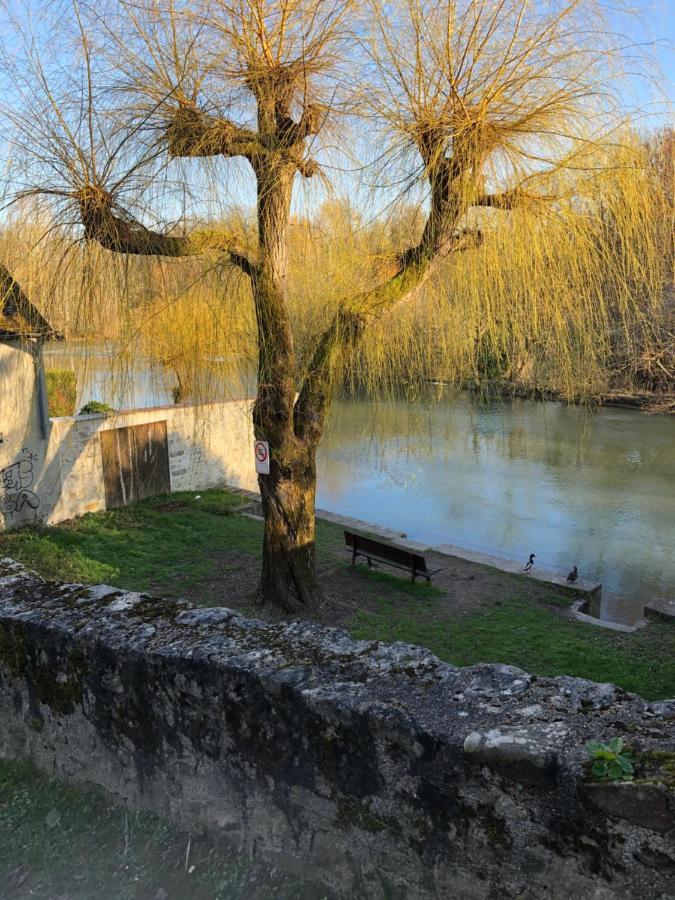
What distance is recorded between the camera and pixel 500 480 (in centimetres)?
1642

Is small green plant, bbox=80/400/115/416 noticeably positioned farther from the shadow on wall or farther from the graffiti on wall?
the graffiti on wall

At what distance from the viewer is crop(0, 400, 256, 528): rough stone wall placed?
36.5ft

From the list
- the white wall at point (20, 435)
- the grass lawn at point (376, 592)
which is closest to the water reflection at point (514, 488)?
the grass lawn at point (376, 592)

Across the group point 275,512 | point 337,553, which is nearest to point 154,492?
point 337,553

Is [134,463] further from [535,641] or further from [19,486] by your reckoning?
[535,641]

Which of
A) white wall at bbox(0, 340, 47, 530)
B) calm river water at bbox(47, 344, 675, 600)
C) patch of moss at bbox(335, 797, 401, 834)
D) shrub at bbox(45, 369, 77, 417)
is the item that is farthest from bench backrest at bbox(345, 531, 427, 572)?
shrub at bbox(45, 369, 77, 417)

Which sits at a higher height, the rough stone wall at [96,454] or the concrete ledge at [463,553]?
the rough stone wall at [96,454]

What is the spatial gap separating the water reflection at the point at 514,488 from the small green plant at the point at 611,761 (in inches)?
226

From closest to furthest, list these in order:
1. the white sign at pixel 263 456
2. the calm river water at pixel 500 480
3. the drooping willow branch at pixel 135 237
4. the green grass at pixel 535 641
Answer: the drooping willow branch at pixel 135 237 < the green grass at pixel 535 641 < the white sign at pixel 263 456 < the calm river water at pixel 500 480

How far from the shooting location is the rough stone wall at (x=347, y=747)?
5.96ft

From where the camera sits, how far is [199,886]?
238 cm

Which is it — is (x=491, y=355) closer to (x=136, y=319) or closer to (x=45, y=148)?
(x=136, y=319)

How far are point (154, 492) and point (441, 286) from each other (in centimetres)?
912

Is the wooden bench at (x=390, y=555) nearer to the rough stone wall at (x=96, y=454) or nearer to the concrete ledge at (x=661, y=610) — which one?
the rough stone wall at (x=96, y=454)
